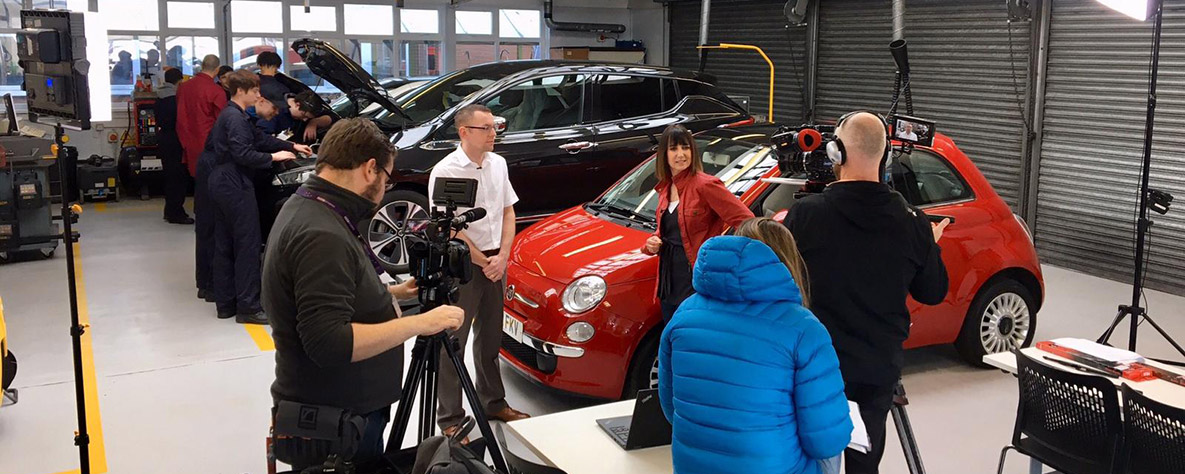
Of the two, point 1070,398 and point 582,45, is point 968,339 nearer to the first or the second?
point 1070,398

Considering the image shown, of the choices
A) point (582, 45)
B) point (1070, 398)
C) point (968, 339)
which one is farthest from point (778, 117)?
point (1070, 398)

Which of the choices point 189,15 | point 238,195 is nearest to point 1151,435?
point 238,195

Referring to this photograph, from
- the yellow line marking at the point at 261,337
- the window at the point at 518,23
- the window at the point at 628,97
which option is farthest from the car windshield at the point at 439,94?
the window at the point at 518,23

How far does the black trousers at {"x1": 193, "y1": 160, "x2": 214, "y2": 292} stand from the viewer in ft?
23.4

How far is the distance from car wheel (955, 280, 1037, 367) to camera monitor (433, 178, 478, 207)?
10.3ft

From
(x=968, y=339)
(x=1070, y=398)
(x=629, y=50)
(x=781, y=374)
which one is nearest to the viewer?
(x=781, y=374)

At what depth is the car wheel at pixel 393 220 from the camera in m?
7.42

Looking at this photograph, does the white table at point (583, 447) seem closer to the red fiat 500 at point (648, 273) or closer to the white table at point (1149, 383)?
the red fiat 500 at point (648, 273)

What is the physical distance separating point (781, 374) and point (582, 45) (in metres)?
13.4

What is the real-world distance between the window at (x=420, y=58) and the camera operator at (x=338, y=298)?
12.0m

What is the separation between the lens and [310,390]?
9.43 ft

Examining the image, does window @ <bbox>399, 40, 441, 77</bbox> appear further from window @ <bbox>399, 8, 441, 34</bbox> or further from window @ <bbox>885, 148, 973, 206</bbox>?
window @ <bbox>885, 148, 973, 206</bbox>

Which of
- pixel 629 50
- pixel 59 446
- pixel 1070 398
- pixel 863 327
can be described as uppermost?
pixel 629 50

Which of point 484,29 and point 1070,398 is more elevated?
point 484,29
